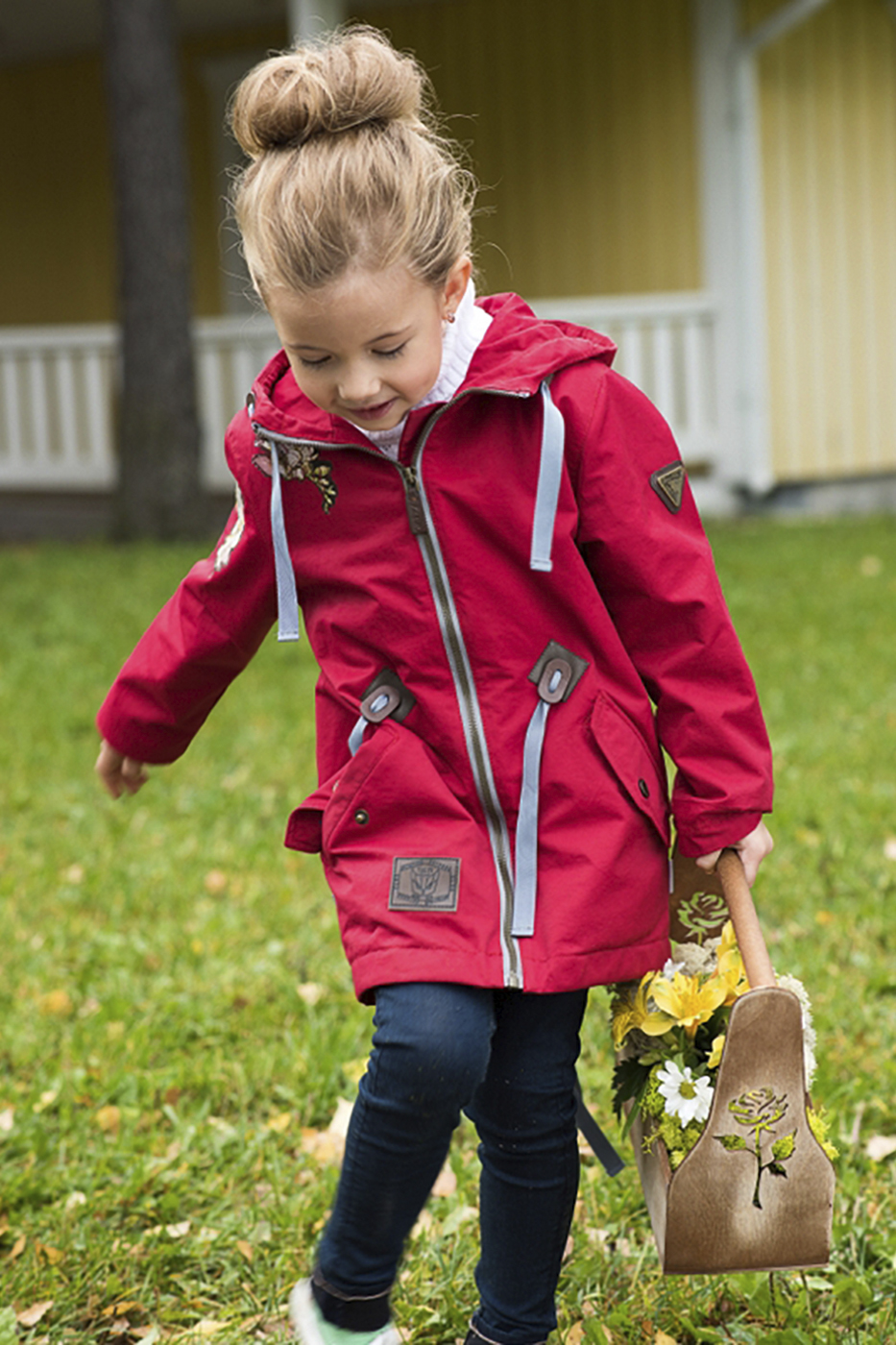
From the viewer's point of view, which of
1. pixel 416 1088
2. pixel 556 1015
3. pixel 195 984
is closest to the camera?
pixel 416 1088

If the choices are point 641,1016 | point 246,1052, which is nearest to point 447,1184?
point 246,1052

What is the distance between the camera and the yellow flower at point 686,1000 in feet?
6.30

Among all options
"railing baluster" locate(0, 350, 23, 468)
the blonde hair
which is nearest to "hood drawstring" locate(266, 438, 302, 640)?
the blonde hair

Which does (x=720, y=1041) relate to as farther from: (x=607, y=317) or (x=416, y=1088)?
(x=607, y=317)

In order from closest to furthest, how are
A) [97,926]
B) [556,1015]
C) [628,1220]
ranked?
1. [556,1015]
2. [628,1220]
3. [97,926]

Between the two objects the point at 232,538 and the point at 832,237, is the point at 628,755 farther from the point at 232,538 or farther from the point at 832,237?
the point at 832,237

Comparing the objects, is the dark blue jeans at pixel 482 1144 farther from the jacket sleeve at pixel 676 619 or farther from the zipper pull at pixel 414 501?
the zipper pull at pixel 414 501

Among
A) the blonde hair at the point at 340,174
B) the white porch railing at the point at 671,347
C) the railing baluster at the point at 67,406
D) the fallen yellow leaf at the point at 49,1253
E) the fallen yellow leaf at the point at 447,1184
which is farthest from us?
Result: the railing baluster at the point at 67,406

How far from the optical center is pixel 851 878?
3730 millimetres

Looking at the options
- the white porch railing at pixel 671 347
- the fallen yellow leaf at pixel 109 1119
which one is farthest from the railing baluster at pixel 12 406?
the fallen yellow leaf at pixel 109 1119

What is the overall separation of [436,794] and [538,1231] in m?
0.58

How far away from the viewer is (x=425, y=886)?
1861mm

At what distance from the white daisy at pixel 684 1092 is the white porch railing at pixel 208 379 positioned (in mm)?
8190

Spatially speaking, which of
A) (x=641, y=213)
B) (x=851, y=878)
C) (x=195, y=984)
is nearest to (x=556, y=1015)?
(x=195, y=984)
